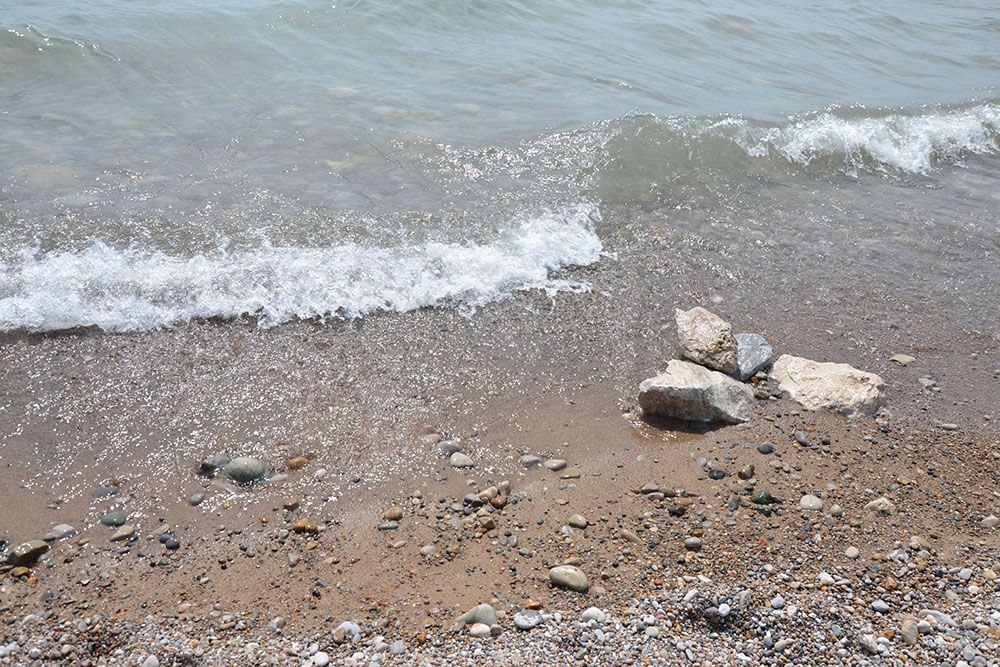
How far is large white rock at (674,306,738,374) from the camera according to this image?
540cm

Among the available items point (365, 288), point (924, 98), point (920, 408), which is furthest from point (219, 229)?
point (924, 98)

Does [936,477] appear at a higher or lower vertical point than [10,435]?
higher

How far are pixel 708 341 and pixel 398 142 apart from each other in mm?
4790

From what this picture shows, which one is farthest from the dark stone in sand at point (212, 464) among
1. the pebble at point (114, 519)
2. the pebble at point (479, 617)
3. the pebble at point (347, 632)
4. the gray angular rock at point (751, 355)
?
the gray angular rock at point (751, 355)

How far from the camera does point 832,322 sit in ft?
20.4

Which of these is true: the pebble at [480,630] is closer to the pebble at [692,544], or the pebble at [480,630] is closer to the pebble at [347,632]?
the pebble at [347,632]

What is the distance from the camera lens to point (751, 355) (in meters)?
5.54

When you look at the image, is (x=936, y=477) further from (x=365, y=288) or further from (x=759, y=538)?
(x=365, y=288)

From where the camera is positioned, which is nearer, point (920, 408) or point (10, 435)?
point (10, 435)

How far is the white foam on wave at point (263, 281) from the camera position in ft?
18.9

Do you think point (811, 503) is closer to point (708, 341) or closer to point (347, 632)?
point (708, 341)

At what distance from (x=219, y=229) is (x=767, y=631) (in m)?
5.45

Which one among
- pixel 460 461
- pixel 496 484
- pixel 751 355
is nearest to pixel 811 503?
pixel 751 355

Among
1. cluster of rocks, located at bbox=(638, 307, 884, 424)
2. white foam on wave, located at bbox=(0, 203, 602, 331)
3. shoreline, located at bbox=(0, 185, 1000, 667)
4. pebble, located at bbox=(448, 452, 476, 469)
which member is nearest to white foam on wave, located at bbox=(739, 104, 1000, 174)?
shoreline, located at bbox=(0, 185, 1000, 667)
